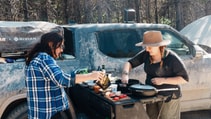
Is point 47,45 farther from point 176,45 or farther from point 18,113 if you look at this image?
point 176,45

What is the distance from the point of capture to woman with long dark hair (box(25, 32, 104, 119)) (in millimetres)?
2658

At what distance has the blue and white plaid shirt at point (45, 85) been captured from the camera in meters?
2.65

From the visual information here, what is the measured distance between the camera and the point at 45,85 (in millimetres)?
2732

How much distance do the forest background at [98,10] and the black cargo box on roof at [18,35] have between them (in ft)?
34.5

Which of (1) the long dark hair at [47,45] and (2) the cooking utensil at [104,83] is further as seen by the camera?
(2) the cooking utensil at [104,83]

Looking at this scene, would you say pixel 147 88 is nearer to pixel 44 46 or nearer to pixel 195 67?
pixel 44 46

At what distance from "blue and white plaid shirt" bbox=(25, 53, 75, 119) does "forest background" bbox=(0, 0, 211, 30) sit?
39.6ft

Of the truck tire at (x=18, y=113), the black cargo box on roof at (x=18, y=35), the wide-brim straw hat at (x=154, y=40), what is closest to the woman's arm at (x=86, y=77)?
the wide-brim straw hat at (x=154, y=40)

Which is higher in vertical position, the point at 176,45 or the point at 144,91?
the point at 176,45

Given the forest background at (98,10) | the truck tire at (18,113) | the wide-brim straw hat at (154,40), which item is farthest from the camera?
the forest background at (98,10)

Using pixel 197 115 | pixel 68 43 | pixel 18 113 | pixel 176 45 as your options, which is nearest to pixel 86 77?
pixel 18 113

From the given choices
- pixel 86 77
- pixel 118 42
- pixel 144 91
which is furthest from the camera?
pixel 118 42

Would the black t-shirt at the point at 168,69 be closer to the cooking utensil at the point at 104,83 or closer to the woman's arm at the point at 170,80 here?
the woman's arm at the point at 170,80

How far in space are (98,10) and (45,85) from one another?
12.4 meters
